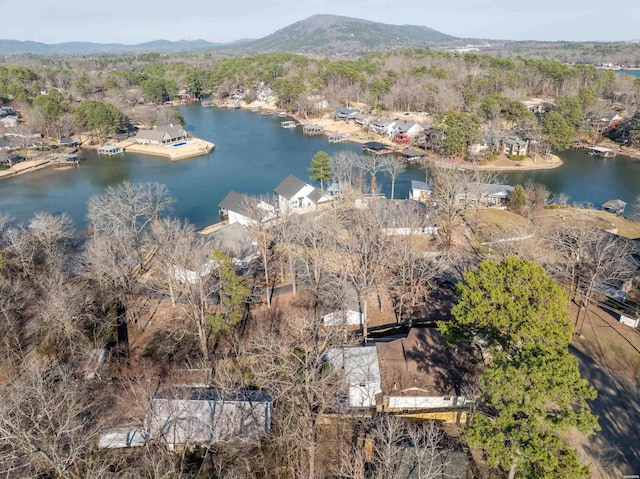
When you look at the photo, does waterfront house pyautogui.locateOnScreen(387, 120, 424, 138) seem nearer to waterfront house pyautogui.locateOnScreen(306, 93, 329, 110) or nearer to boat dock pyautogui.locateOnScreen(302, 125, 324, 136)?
boat dock pyautogui.locateOnScreen(302, 125, 324, 136)

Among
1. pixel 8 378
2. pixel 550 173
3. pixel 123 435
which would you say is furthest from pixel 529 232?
pixel 8 378

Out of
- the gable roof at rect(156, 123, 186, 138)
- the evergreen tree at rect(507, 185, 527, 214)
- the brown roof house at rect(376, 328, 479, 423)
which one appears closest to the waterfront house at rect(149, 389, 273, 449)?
the brown roof house at rect(376, 328, 479, 423)

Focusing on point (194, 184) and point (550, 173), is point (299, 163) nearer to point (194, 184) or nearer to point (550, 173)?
point (194, 184)

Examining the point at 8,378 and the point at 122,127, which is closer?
the point at 8,378

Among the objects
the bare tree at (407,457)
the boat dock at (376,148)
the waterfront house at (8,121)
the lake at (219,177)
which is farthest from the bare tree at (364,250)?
the waterfront house at (8,121)

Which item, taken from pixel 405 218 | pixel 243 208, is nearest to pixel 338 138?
pixel 243 208

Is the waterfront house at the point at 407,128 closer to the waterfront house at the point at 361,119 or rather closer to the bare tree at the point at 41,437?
the waterfront house at the point at 361,119
